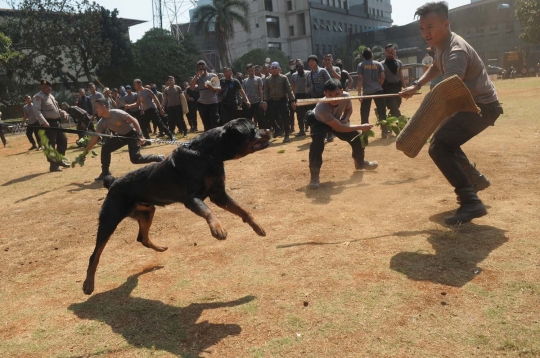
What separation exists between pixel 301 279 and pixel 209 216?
1.02m

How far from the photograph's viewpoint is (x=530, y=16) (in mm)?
47875

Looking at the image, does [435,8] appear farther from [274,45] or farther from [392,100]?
[274,45]

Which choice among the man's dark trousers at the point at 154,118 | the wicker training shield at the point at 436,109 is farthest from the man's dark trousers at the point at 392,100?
the man's dark trousers at the point at 154,118

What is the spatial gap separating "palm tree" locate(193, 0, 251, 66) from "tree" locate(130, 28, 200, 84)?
1387cm

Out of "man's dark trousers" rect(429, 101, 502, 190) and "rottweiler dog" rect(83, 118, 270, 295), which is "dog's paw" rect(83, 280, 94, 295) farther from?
"man's dark trousers" rect(429, 101, 502, 190)

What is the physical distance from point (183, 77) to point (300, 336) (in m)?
51.8

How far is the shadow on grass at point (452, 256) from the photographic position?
4137mm

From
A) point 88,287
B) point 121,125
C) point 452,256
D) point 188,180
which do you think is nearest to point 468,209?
point 452,256

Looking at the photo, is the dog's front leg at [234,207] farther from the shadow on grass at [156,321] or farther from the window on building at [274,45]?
the window on building at [274,45]

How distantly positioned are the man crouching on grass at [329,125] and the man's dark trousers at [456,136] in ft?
7.86

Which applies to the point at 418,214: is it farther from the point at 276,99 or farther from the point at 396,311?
the point at 276,99

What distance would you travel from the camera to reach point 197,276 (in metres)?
4.71

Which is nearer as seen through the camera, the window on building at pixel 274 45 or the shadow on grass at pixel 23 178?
the shadow on grass at pixel 23 178

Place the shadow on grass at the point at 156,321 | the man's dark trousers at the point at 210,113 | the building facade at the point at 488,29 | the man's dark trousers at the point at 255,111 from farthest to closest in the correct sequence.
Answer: the building facade at the point at 488,29 < the man's dark trousers at the point at 255,111 < the man's dark trousers at the point at 210,113 < the shadow on grass at the point at 156,321
